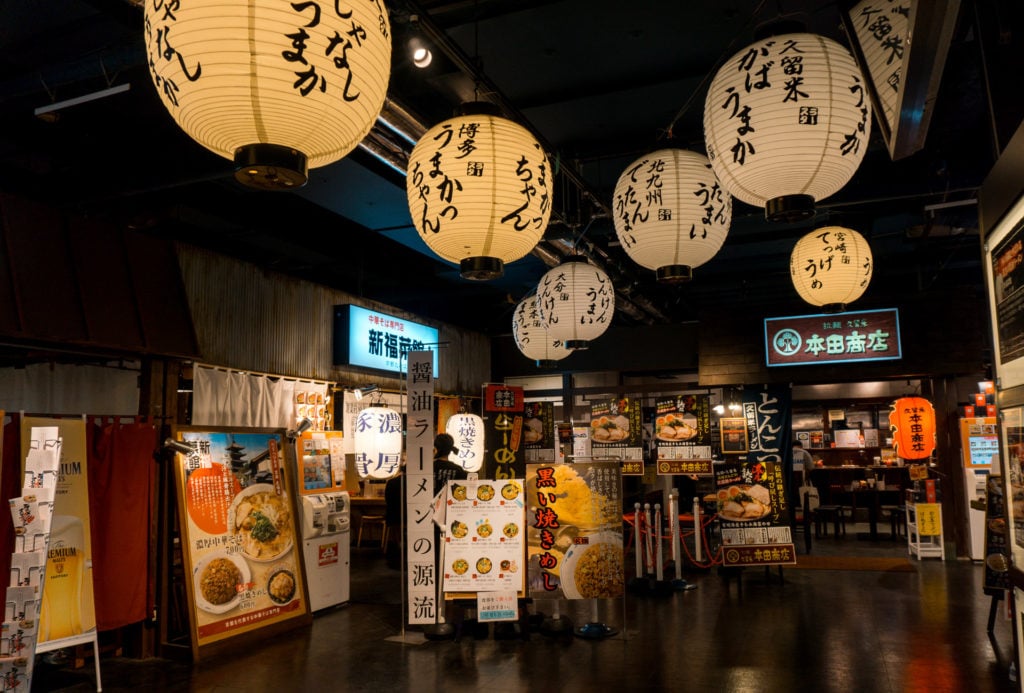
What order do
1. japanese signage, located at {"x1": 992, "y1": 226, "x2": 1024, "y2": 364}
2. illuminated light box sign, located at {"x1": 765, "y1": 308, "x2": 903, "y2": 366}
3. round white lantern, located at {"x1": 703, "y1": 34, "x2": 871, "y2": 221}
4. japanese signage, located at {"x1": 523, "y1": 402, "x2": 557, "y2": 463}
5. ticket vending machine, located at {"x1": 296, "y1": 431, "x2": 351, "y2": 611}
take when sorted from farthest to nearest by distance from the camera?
japanese signage, located at {"x1": 523, "y1": 402, "x2": 557, "y2": 463}, illuminated light box sign, located at {"x1": 765, "y1": 308, "x2": 903, "y2": 366}, ticket vending machine, located at {"x1": 296, "y1": 431, "x2": 351, "y2": 611}, round white lantern, located at {"x1": 703, "y1": 34, "x2": 871, "y2": 221}, japanese signage, located at {"x1": 992, "y1": 226, "x2": 1024, "y2": 364}

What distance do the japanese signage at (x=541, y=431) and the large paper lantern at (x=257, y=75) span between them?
901 cm

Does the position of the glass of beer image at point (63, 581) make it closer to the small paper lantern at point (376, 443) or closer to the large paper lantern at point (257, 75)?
the small paper lantern at point (376, 443)

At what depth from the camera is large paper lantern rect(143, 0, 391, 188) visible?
6.26 feet

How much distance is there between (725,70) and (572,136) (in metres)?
4.17

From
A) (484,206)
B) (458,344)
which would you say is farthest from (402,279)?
(484,206)

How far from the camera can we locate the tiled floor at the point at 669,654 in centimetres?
512

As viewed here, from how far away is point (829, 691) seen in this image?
4.83 meters

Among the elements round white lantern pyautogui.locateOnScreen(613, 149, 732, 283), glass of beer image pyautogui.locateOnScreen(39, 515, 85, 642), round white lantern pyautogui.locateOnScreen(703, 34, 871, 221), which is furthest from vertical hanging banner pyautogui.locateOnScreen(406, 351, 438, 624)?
round white lantern pyautogui.locateOnScreen(703, 34, 871, 221)

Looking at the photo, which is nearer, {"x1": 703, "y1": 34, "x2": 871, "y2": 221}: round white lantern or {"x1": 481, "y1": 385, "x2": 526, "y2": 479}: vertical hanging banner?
{"x1": 703, "y1": 34, "x2": 871, "y2": 221}: round white lantern

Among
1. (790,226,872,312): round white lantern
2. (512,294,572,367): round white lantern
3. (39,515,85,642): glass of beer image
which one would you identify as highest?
(790,226,872,312): round white lantern

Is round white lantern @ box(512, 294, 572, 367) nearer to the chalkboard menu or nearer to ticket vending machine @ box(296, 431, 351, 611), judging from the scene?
ticket vending machine @ box(296, 431, 351, 611)

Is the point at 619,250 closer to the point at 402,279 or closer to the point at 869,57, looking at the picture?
the point at 402,279

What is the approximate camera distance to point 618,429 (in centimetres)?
1097

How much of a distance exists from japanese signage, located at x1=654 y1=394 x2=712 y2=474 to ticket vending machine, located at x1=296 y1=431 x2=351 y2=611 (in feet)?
15.4
